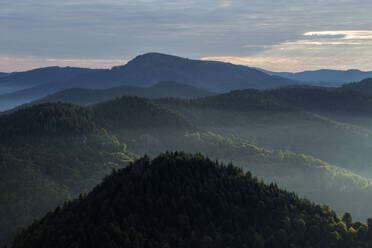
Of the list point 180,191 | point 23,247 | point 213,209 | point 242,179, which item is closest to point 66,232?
point 23,247

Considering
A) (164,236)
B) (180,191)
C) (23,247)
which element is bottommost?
(23,247)

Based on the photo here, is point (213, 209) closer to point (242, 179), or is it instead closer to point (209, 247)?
point (209, 247)

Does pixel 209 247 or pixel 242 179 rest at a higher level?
pixel 242 179

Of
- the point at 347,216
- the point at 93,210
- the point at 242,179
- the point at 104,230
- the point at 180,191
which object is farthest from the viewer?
the point at 242,179

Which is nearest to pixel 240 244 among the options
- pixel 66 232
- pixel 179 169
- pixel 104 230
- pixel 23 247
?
pixel 179 169

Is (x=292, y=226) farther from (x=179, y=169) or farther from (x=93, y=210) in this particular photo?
(x=93, y=210)

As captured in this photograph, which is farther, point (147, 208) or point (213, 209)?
point (213, 209)

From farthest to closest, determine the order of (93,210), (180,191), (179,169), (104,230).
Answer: (179,169)
(180,191)
(93,210)
(104,230)
